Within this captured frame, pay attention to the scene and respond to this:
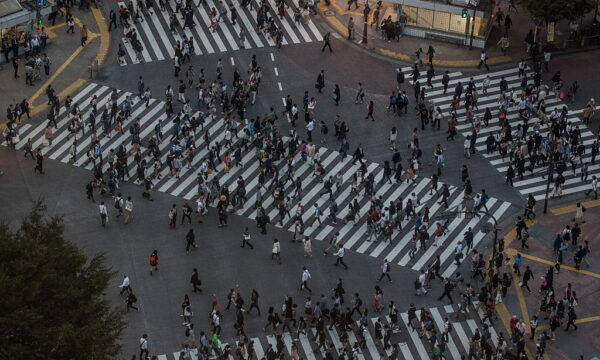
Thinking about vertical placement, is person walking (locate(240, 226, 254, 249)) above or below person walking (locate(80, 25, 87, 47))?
below

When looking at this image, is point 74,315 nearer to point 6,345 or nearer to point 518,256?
point 6,345

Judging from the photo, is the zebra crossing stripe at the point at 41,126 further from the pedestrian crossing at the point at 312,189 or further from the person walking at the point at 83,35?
the person walking at the point at 83,35

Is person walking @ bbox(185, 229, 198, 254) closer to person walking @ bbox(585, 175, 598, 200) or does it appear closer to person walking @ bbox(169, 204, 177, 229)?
person walking @ bbox(169, 204, 177, 229)

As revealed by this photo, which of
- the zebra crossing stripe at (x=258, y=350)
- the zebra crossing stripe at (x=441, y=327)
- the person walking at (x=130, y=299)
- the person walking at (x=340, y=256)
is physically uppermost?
the person walking at (x=340, y=256)

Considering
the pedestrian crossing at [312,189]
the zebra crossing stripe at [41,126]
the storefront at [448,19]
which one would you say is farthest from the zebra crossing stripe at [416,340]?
the storefront at [448,19]

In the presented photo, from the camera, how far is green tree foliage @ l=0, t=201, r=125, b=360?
1981 inches

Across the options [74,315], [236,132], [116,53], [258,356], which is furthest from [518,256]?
[116,53]

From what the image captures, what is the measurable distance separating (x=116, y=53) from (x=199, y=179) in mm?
17513

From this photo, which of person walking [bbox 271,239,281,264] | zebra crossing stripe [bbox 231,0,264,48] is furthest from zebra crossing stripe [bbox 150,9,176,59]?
person walking [bbox 271,239,281,264]

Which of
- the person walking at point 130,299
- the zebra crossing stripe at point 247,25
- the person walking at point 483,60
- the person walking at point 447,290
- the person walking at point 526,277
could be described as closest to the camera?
the person walking at point 130,299

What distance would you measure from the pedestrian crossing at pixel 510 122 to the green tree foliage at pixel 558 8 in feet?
14.6

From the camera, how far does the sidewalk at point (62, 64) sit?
83.5 metres

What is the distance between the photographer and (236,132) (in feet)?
262

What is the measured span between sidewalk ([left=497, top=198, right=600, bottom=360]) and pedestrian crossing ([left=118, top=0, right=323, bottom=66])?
24499 mm
